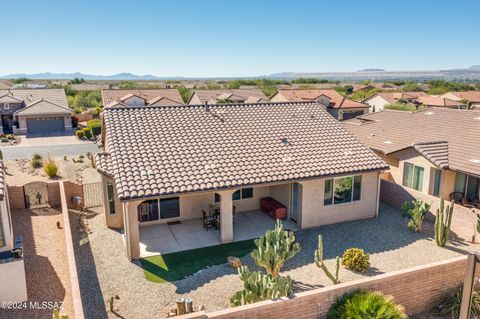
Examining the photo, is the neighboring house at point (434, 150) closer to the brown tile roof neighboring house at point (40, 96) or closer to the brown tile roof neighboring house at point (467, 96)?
the brown tile roof neighboring house at point (40, 96)

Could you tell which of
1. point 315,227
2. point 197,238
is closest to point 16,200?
point 197,238

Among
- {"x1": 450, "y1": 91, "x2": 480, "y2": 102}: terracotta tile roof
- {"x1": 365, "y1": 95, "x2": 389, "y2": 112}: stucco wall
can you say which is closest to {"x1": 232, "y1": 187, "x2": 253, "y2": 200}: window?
{"x1": 365, "y1": 95, "x2": 389, "y2": 112}: stucco wall

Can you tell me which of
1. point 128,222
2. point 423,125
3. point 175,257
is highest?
point 423,125

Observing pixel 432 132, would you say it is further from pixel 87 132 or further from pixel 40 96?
pixel 40 96

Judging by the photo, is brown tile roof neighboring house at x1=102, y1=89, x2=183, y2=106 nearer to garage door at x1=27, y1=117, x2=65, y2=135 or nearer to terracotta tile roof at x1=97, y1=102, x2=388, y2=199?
garage door at x1=27, y1=117, x2=65, y2=135

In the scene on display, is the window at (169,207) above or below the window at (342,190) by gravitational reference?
below

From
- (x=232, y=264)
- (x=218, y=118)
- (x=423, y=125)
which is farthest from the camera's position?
(x=423, y=125)

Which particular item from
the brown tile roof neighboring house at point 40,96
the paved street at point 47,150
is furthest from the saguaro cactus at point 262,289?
the brown tile roof neighboring house at point 40,96

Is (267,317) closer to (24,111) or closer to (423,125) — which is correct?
(423,125)
